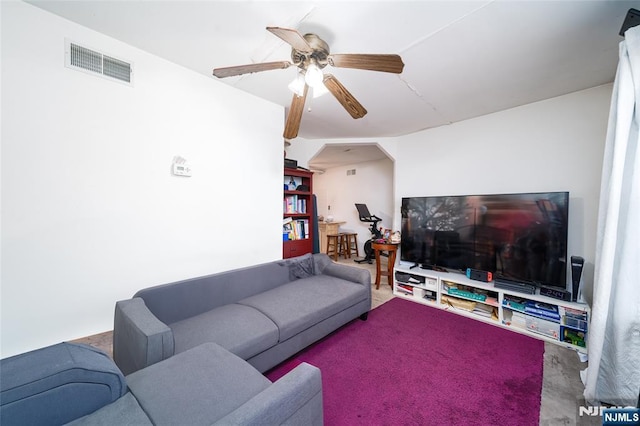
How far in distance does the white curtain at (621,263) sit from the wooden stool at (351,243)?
4.37m

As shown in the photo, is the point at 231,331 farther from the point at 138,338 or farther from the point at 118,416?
the point at 118,416

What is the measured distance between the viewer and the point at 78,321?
1.63 metres

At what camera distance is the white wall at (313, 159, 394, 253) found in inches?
212

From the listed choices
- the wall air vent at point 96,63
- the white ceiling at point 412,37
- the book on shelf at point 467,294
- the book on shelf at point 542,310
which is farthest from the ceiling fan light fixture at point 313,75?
the book on shelf at point 542,310

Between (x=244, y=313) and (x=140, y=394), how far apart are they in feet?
2.77

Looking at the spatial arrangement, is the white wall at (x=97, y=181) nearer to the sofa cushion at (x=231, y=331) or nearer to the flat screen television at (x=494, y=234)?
the sofa cushion at (x=231, y=331)

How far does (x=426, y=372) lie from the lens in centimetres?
170

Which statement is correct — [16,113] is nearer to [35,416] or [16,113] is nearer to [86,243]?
[86,243]

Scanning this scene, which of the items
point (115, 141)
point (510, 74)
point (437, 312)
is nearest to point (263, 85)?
point (115, 141)

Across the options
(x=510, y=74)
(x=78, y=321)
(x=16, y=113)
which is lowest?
(x=78, y=321)

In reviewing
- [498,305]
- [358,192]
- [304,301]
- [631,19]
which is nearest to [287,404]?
[304,301]

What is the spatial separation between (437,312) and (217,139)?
10.1 ft

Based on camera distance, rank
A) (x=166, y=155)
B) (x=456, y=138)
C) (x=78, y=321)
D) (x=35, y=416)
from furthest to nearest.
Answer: (x=456, y=138) < (x=166, y=155) < (x=78, y=321) < (x=35, y=416)

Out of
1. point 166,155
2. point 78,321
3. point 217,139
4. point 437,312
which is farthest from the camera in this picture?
point 437,312
